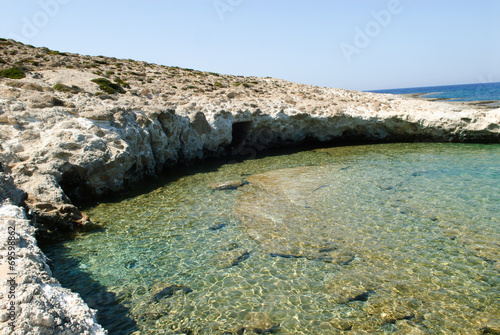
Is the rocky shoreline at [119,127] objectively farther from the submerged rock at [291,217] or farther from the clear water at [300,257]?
the submerged rock at [291,217]

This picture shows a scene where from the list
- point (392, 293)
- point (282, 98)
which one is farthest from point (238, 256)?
point (282, 98)

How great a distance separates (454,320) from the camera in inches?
250

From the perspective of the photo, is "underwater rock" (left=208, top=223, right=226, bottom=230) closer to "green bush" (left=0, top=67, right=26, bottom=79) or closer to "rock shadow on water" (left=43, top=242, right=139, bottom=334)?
"rock shadow on water" (left=43, top=242, right=139, bottom=334)

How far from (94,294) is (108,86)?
18.6 m

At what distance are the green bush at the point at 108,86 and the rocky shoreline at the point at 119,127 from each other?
0.19 meters

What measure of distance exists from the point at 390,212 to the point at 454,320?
5.95m

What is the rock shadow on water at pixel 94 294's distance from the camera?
654 cm

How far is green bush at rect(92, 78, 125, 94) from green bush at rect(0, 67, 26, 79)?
426 cm

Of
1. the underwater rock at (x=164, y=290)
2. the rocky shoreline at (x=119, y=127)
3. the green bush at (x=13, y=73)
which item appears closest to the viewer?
the underwater rock at (x=164, y=290)

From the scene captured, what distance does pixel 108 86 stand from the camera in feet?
75.1

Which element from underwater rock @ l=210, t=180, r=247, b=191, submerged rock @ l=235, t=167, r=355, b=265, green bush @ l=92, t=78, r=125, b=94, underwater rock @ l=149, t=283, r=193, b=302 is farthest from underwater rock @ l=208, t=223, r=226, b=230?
green bush @ l=92, t=78, r=125, b=94

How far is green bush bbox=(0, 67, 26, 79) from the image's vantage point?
20211mm

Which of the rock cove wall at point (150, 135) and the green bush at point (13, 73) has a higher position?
the green bush at point (13, 73)

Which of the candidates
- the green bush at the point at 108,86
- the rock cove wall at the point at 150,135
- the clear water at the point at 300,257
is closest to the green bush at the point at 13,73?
the green bush at the point at 108,86
